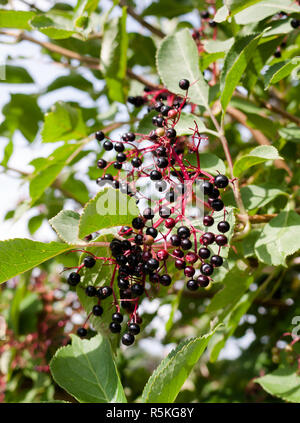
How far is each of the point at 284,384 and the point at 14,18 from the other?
1.46m

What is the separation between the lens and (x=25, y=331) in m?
2.22

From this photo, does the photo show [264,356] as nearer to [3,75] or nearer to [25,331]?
[25,331]

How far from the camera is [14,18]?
1.45 metres

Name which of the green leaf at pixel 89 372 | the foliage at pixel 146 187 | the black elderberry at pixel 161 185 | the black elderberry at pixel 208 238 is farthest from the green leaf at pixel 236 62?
the green leaf at pixel 89 372

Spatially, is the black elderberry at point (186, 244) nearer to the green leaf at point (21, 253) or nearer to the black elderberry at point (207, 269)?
the black elderberry at point (207, 269)

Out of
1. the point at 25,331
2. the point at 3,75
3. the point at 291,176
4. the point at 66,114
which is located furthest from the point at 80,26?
the point at 25,331

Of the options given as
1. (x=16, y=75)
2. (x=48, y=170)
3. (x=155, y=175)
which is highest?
(x=155, y=175)

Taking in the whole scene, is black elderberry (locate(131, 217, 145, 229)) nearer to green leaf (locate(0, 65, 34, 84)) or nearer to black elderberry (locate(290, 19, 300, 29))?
black elderberry (locate(290, 19, 300, 29))

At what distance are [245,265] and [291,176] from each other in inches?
17.2

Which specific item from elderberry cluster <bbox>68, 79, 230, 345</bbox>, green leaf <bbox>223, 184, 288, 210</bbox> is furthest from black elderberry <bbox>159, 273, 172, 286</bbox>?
green leaf <bbox>223, 184, 288, 210</bbox>

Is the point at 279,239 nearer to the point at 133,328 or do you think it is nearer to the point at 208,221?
the point at 208,221

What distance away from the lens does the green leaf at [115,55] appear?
1434 mm

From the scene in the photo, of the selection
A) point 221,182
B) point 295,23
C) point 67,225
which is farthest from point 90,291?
point 295,23

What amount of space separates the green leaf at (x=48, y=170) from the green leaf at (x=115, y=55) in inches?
11.3
